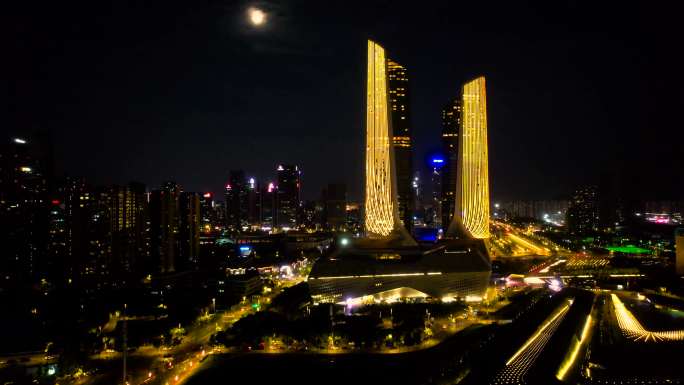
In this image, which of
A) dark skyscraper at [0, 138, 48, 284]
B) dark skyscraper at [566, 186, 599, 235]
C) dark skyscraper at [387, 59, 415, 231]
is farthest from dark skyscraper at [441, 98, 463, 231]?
dark skyscraper at [0, 138, 48, 284]

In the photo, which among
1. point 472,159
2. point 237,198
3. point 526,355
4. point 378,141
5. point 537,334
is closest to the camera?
point 526,355

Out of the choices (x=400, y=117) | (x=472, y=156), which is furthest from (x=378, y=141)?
(x=400, y=117)

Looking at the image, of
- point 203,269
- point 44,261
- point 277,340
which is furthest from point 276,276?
point 277,340

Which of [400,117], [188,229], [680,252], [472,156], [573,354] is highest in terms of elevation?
[400,117]

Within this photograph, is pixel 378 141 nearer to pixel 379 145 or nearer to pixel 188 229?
pixel 379 145

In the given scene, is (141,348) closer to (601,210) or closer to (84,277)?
(84,277)

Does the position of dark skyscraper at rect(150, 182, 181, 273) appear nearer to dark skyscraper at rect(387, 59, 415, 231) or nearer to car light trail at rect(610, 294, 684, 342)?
dark skyscraper at rect(387, 59, 415, 231)

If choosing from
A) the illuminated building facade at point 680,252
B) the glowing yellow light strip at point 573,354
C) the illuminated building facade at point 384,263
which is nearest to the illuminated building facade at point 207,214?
the illuminated building facade at point 384,263
